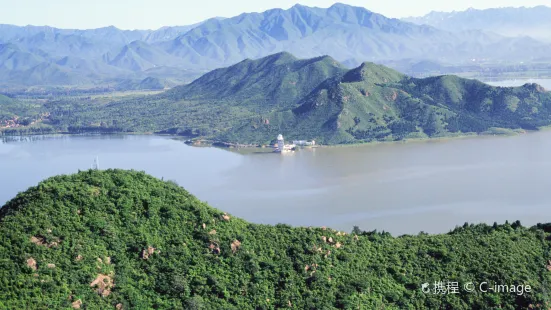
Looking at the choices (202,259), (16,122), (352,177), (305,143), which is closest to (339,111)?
(305,143)

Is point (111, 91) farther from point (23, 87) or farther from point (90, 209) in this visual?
point (90, 209)

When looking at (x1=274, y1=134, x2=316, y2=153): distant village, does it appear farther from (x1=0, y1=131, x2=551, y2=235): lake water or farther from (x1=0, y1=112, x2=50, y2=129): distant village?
(x1=0, y1=112, x2=50, y2=129): distant village

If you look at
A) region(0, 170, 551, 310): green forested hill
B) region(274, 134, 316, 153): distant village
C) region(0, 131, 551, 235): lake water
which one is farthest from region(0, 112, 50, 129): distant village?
region(0, 170, 551, 310): green forested hill

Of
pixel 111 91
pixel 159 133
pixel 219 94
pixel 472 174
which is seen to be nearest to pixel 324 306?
pixel 472 174

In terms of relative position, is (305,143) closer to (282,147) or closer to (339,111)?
(282,147)

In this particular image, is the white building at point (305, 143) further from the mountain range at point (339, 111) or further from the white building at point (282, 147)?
the white building at point (282, 147)

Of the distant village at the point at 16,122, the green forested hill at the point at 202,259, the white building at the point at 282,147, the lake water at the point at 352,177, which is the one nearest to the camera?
the green forested hill at the point at 202,259

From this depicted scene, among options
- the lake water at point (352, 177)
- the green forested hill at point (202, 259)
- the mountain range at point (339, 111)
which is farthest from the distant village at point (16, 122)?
the green forested hill at point (202, 259)

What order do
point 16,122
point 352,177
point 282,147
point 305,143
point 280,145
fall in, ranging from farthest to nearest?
point 16,122 < point 305,143 < point 280,145 < point 282,147 < point 352,177
